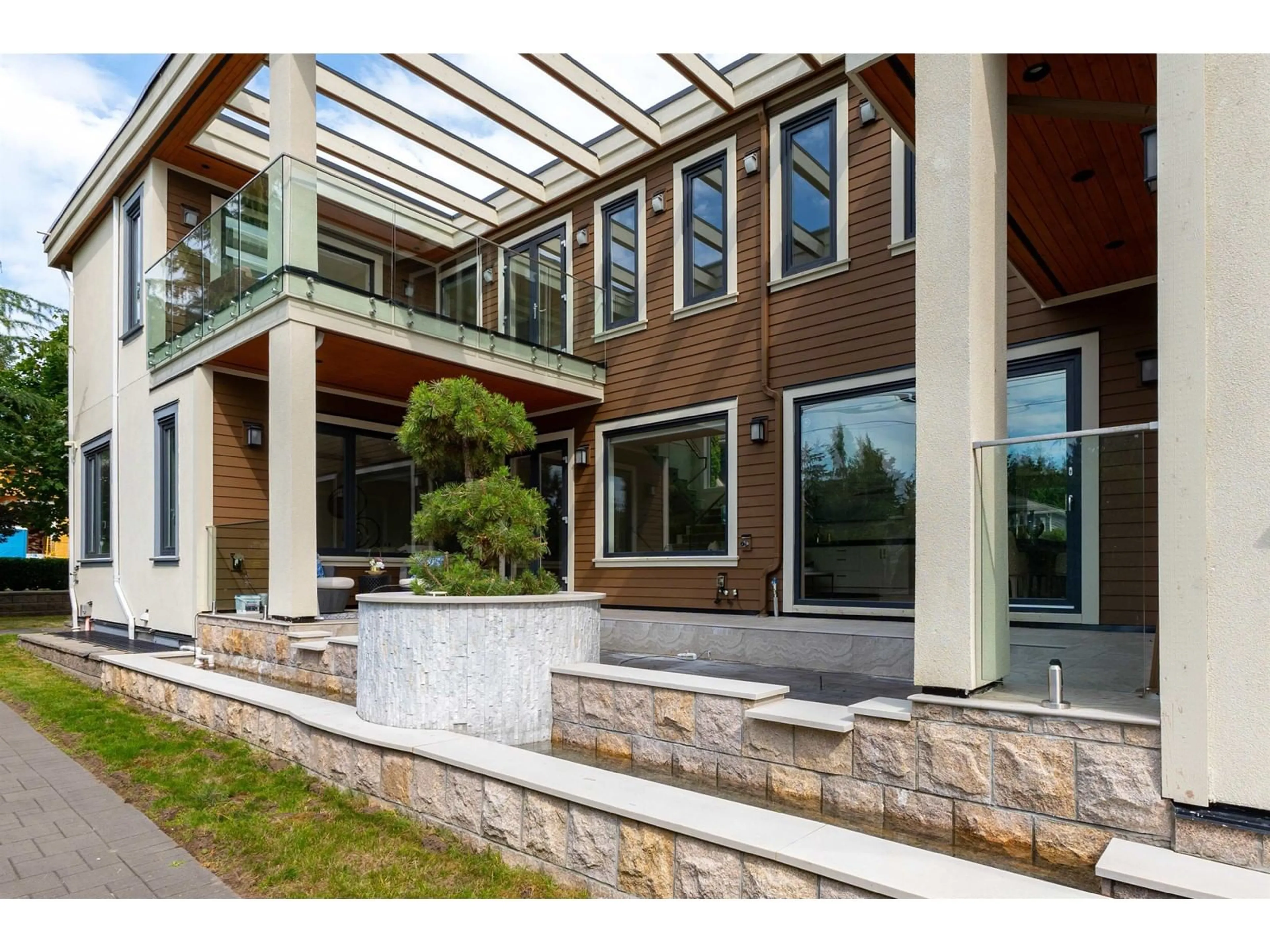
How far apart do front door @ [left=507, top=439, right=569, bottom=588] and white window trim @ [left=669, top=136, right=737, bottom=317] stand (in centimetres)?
256

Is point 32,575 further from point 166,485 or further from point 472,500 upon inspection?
point 472,500

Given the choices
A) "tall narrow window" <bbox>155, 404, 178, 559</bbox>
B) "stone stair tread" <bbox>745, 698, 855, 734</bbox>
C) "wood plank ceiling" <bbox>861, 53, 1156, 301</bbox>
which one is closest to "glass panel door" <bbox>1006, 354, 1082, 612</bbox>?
"stone stair tread" <bbox>745, 698, 855, 734</bbox>

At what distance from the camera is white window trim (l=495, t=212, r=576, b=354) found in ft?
29.9

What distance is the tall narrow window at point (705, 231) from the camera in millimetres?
8422

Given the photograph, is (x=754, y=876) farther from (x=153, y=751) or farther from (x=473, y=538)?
(x=153, y=751)

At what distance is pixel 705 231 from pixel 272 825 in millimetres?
7091

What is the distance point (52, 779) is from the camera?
4.61m

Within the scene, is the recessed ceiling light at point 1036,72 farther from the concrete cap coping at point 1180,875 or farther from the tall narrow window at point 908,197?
the concrete cap coping at point 1180,875

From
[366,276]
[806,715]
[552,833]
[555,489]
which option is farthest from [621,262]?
[552,833]

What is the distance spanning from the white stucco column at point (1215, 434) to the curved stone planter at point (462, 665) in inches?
123

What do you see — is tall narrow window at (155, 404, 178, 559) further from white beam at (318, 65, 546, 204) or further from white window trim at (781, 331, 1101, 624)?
white window trim at (781, 331, 1101, 624)

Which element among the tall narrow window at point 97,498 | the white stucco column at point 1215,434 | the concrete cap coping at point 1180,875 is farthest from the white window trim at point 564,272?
the concrete cap coping at point 1180,875
